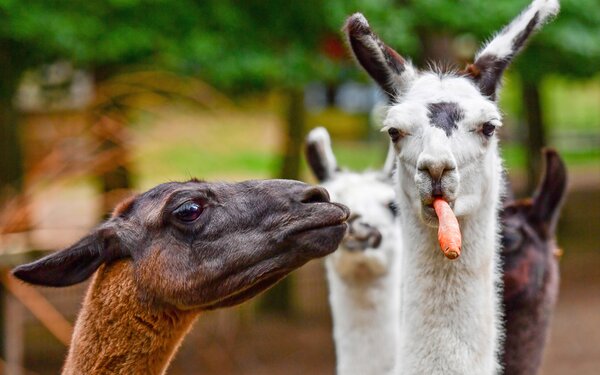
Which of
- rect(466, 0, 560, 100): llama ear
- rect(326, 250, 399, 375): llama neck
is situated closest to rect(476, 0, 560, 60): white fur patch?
rect(466, 0, 560, 100): llama ear

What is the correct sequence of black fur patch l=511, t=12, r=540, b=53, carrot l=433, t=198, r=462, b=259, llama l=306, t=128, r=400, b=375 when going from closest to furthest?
1. carrot l=433, t=198, r=462, b=259
2. black fur patch l=511, t=12, r=540, b=53
3. llama l=306, t=128, r=400, b=375

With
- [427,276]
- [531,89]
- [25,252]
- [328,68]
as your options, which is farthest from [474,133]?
[531,89]

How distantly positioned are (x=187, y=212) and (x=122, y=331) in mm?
495

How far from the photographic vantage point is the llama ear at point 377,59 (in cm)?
404

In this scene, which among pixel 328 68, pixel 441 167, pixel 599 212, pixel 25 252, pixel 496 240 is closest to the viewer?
pixel 441 167

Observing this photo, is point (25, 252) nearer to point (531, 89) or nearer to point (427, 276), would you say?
point (427, 276)

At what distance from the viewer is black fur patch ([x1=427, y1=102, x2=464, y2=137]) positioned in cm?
379

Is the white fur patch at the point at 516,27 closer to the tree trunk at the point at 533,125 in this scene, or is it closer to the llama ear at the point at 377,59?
the llama ear at the point at 377,59

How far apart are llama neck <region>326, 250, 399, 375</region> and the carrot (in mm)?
1730

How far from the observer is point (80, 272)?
11.9 feet

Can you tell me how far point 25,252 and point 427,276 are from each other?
4.58m

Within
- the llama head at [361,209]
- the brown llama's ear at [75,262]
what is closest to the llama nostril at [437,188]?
the brown llama's ear at [75,262]

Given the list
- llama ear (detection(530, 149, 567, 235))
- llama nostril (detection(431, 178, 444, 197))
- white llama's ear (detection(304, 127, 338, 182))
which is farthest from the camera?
white llama's ear (detection(304, 127, 338, 182))

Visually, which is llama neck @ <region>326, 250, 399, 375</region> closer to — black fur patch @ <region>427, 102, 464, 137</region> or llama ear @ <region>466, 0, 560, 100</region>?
llama ear @ <region>466, 0, 560, 100</region>
